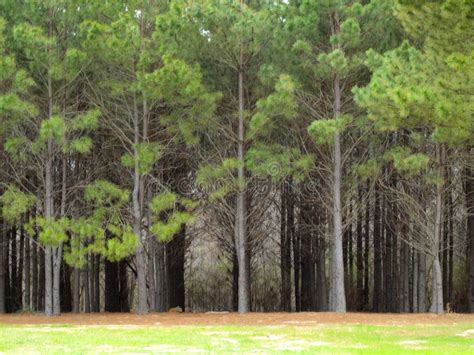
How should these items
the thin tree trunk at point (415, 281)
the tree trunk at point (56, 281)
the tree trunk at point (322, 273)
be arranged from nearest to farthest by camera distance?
the tree trunk at point (56, 281), the thin tree trunk at point (415, 281), the tree trunk at point (322, 273)

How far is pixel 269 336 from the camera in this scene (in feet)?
37.3

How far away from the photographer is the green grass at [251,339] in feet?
30.4

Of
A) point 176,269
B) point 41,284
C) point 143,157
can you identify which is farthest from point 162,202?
point 41,284

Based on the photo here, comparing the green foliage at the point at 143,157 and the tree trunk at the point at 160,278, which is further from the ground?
the green foliage at the point at 143,157

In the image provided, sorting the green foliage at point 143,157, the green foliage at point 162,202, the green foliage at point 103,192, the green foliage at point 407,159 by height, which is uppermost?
the green foliage at point 143,157

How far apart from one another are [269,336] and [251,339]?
2.01 feet

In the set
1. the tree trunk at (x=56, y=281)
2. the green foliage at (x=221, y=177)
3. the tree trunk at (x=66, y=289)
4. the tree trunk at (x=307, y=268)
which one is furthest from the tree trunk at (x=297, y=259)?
the tree trunk at (x=56, y=281)

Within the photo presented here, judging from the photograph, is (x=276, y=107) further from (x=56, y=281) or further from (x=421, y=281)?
(x=56, y=281)

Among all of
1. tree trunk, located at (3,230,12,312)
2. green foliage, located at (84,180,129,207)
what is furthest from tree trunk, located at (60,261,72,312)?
green foliage, located at (84,180,129,207)

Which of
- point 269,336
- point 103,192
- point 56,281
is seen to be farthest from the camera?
point 56,281

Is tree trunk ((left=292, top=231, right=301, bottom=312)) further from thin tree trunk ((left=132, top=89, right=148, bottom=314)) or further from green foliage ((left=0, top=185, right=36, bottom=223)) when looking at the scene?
green foliage ((left=0, top=185, right=36, bottom=223))

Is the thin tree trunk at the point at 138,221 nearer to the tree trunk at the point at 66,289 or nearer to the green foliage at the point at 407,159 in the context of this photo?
Answer: the green foliage at the point at 407,159

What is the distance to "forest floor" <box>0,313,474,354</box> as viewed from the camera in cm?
937

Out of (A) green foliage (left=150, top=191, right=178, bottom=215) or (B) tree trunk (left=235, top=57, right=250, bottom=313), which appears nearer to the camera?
(A) green foliage (left=150, top=191, right=178, bottom=215)
